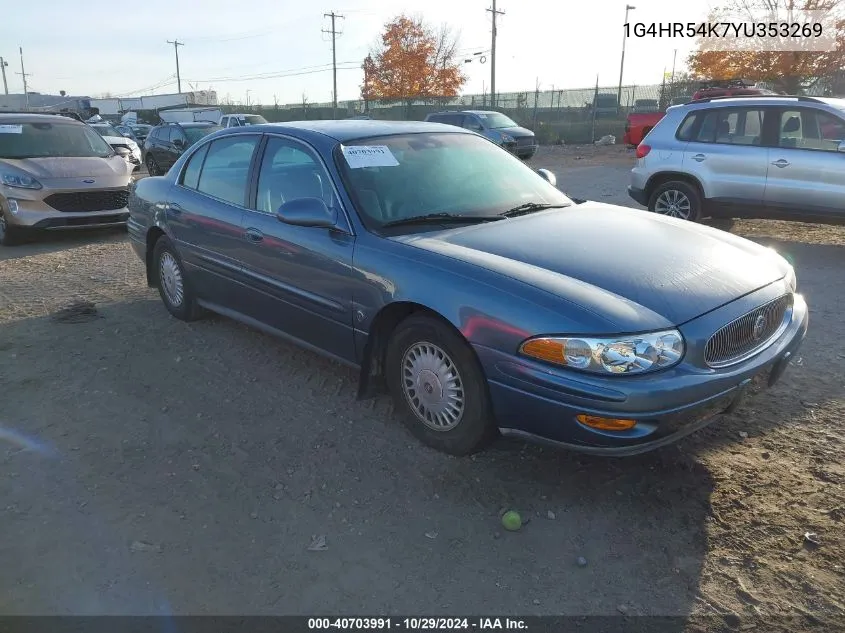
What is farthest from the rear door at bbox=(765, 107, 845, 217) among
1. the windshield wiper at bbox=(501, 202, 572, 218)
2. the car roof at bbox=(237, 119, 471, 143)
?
the car roof at bbox=(237, 119, 471, 143)

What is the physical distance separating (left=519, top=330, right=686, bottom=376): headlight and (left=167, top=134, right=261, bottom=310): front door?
8.00 ft

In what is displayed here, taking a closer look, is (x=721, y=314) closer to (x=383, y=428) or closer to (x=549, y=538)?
(x=549, y=538)

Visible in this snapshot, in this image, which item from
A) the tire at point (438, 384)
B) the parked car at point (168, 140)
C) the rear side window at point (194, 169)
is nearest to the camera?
the tire at point (438, 384)

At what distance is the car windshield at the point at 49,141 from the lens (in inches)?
356

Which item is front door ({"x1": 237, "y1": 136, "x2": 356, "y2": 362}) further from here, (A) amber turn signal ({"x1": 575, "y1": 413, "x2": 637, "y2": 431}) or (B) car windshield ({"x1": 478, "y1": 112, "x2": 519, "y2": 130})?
(B) car windshield ({"x1": 478, "y1": 112, "x2": 519, "y2": 130})

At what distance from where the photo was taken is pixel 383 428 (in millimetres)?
3711

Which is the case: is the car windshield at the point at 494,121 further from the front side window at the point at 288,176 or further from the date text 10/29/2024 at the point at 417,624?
the date text 10/29/2024 at the point at 417,624

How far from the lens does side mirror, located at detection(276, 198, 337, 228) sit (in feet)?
11.6

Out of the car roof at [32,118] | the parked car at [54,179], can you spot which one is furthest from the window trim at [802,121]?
the car roof at [32,118]

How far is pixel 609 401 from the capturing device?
264 centimetres

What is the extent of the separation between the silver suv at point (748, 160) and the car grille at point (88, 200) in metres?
7.14

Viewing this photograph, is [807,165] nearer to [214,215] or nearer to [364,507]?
[214,215]

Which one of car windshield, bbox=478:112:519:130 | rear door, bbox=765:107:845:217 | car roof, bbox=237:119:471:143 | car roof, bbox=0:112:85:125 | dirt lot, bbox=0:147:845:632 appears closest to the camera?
dirt lot, bbox=0:147:845:632

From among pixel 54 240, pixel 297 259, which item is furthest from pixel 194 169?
pixel 54 240
